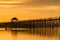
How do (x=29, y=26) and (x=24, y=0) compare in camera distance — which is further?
(x=24, y=0)

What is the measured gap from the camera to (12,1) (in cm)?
85

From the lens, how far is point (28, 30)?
0.74m

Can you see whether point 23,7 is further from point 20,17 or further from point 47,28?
point 47,28

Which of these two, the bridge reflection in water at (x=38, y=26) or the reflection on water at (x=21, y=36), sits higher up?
the bridge reflection in water at (x=38, y=26)

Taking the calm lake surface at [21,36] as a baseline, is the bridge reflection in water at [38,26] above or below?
above

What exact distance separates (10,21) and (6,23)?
0.02 m

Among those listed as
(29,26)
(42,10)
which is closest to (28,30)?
(29,26)

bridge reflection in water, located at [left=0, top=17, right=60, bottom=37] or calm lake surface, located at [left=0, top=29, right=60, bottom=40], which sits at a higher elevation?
bridge reflection in water, located at [left=0, top=17, right=60, bottom=37]

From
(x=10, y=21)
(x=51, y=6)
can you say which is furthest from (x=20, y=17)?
(x=51, y=6)

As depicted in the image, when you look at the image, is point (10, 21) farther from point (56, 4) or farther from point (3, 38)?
point (56, 4)

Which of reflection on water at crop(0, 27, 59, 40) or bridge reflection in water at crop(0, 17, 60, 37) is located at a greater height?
bridge reflection in water at crop(0, 17, 60, 37)

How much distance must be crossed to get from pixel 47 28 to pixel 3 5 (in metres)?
0.25

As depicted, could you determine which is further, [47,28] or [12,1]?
[12,1]

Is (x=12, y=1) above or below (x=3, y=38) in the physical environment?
above
